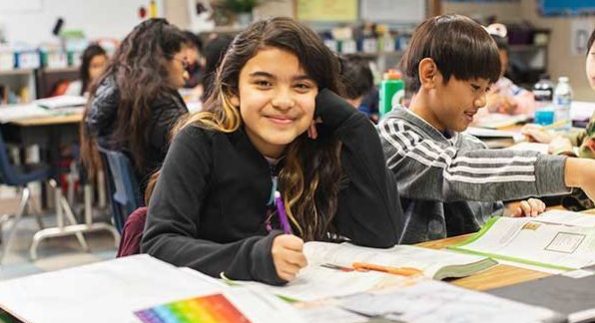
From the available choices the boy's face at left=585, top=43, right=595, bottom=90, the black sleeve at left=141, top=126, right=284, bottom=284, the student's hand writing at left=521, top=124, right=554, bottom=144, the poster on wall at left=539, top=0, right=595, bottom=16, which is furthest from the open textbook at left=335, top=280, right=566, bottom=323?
the poster on wall at left=539, top=0, right=595, bottom=16

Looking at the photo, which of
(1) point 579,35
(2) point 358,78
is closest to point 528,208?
(2) point 358,78

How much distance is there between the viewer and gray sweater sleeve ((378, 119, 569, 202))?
1764 mm

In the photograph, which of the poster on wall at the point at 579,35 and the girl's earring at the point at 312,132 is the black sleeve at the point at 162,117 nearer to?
the girl's earring at the point at 312,132

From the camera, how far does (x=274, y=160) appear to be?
183cm

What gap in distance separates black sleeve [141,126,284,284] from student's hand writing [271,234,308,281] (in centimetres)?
1

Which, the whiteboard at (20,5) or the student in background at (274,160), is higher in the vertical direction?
the whiteboard at (20,5)

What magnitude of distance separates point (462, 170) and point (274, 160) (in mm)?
405

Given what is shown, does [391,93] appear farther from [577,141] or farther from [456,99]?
[456,99]

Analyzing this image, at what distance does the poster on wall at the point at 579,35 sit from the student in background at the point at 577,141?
4971 mm

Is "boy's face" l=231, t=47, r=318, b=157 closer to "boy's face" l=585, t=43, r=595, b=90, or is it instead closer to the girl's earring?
the girl's earring

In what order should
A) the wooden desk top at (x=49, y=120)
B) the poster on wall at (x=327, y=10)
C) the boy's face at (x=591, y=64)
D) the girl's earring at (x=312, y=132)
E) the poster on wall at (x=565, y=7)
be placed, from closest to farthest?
1. the girl's earring at (x=312, y=132)
2. the boy's face at (x=591, y=64)
3. the wooden desk top at (x=49, y=120)
4. the poster on wall at (x=327, y=10)
5. the poster on wall at (x=565, y=7)

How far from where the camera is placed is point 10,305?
1.25 m

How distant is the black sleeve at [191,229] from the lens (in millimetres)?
1456

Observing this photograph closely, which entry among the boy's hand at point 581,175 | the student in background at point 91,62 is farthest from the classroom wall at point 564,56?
the boy's hand at point 581,175
